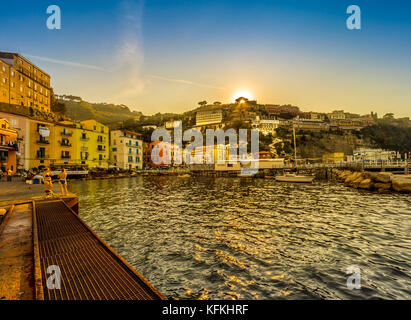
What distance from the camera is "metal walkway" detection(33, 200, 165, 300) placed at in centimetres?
417

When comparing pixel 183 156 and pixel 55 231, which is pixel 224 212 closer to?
pixel 55 231

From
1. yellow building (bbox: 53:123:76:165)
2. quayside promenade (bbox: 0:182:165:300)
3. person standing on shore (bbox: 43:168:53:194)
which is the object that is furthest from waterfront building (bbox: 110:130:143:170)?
quayside promenade (bbox: 0:182:165:300)

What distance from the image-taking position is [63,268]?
209 inches

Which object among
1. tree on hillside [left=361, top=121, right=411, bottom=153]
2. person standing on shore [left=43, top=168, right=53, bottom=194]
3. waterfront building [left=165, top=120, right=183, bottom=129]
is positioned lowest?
person standing on shore [left=43, top=168, right=53, bottom=194]

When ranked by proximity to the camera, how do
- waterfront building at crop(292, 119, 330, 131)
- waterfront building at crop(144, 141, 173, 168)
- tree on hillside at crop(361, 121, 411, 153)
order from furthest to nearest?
1. waterfront building at crop(292, 119, 330, 131)
2. tree on hillside at crop(361, 121, 411, 153)
3. waterfront building at crop(144, 141, 173, 168)

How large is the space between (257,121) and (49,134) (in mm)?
116005

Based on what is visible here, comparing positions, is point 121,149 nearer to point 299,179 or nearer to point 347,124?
point 299,179

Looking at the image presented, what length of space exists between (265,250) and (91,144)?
220 feet

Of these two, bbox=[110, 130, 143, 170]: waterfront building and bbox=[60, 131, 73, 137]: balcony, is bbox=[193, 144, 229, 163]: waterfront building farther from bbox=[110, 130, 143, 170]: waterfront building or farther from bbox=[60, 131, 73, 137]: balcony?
bbox=[60, 131, 73, 137]: balcony

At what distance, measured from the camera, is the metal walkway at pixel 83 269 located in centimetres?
417

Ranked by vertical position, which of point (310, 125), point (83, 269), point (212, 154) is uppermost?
point (310, 125)

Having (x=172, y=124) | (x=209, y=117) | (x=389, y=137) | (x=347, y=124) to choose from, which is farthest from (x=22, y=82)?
(x=389, y=137)

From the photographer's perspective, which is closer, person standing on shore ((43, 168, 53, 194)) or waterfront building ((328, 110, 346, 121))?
person standing on shore ((43, 168, 53, 194))
